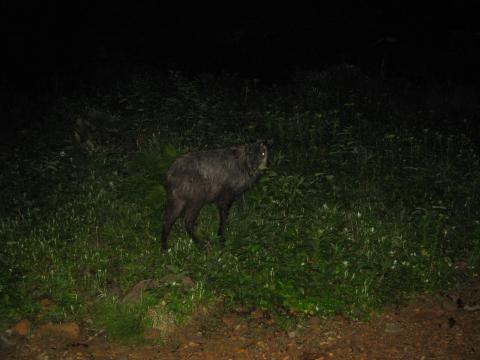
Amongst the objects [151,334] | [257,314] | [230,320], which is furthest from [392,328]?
[151,334]

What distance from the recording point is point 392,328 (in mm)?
5527

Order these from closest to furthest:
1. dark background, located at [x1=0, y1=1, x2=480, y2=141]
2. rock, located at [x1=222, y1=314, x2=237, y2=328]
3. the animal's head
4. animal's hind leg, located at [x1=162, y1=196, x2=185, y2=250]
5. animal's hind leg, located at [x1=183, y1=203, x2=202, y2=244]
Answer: rock, located at [x1=222, y1=314, x2=237, y2=328] → animal's hind leg, located at [x1=162, y1=196, x2=185, y2=250] → animal's hind leg, located at [x1=183, y1=203, x2=202, y2=244] → the animal's head → dark background, located at [x1=0, y1=1, x2=480, y2=141]

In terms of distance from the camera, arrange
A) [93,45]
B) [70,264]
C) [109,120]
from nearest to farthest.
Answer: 1. [70,264]
2. [109,120]
3. [93,45]

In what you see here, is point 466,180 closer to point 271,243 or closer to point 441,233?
point 441,233

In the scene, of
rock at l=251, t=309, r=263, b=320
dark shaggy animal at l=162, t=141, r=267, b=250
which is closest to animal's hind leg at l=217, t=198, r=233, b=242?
dark shaggy animal at l=162, t=141, r=267, b=250

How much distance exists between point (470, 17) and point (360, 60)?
3.69m

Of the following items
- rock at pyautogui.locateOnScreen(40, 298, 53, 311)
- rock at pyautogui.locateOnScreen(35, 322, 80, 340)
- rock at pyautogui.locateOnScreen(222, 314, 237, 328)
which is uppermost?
rock at pyautogui.locateOnScreen(222, 314, 237, 328)

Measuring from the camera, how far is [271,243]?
6.94m

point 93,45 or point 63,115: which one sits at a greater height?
point 93,45

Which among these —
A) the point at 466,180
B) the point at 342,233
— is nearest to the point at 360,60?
the point at 466,180

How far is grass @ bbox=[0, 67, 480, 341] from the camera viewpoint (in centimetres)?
596

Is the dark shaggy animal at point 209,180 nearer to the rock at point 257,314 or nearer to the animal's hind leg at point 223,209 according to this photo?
the animal's hind leg at point 223,209

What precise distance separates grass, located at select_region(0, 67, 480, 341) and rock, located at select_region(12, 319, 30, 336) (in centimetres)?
10

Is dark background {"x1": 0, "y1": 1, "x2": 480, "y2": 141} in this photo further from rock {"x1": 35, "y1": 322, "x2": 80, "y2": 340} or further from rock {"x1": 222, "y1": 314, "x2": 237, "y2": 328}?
rock {"x1": 222, "y1": 314, "x2": 237, "y2": 328}
